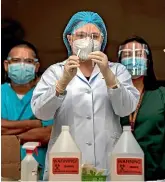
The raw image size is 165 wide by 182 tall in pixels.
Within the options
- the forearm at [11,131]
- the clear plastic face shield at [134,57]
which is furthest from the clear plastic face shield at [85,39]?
the forearm at [11,131]

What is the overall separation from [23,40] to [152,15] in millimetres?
453

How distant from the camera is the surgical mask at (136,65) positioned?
147 cm

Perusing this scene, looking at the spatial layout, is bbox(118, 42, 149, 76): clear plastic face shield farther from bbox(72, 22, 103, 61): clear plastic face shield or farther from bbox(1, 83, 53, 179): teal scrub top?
bbox(1, 83, 53, 179): teal scrub top

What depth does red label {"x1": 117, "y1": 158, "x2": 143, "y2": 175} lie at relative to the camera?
1.30m

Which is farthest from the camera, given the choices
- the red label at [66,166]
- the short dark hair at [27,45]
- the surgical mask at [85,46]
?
the short dark hair at [27,45]

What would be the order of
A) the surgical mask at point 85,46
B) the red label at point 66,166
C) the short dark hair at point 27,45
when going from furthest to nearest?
the short dark hair at point 27,45 → the surgical mask at point 85,46 → the red label at point 66,166

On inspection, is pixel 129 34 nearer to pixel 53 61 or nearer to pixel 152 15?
pixel 152 15

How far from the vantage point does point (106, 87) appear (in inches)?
55.7

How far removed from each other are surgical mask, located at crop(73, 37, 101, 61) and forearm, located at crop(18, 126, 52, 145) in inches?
10.6

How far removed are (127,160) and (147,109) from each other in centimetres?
24

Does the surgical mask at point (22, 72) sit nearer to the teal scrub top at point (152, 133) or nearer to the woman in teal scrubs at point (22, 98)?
the woman in teal scrubs at point (22, 98)

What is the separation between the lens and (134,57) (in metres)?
1.48

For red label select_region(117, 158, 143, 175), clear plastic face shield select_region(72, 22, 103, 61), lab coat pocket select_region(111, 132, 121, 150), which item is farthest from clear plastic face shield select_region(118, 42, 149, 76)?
red label select_region(117, 158, 143, 175)

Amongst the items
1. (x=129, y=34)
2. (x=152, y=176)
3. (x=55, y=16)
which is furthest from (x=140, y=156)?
(x=55, y=16)
